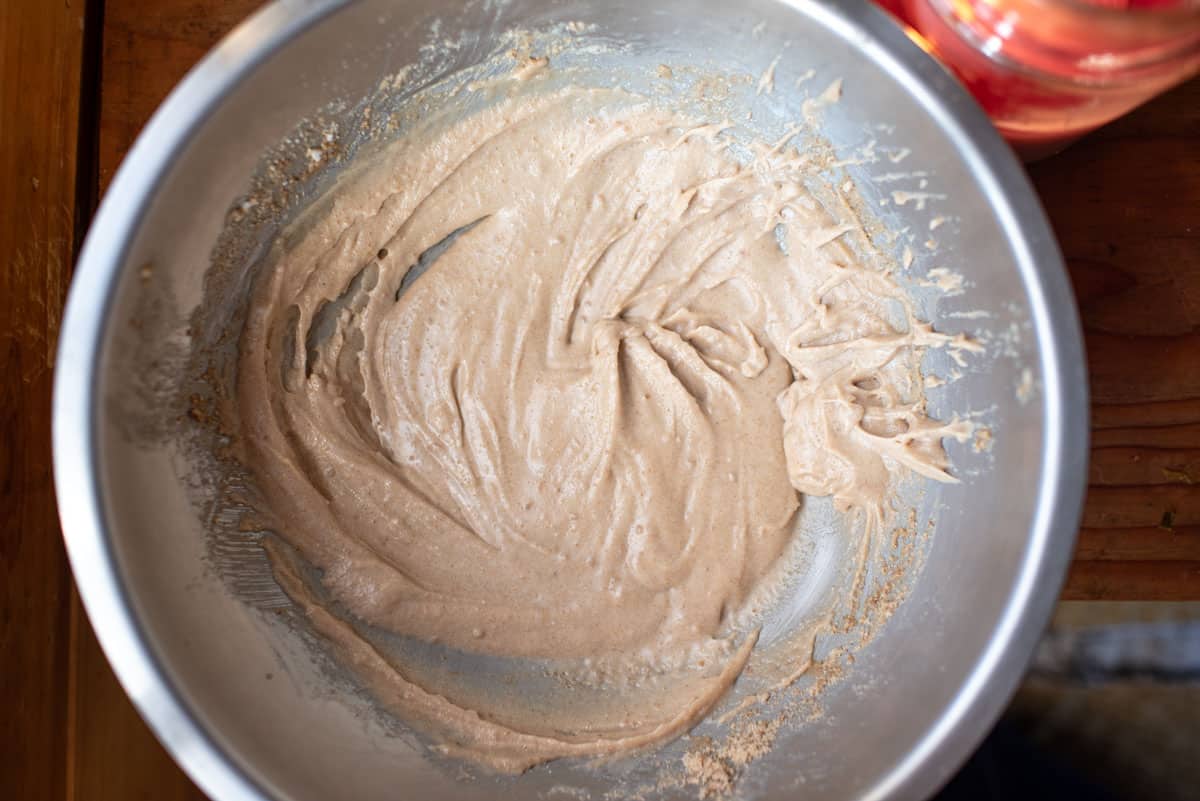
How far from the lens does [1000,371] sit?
1.32 m

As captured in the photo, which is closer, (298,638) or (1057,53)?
(1057,53)

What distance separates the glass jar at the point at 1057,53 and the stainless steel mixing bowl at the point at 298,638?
0.38 ft

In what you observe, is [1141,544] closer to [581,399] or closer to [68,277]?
[581,399]

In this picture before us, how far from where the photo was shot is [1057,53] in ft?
3.86

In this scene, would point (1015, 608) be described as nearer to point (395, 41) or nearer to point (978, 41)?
point (978, 41)

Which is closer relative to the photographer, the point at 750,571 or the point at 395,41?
the point at 395,41

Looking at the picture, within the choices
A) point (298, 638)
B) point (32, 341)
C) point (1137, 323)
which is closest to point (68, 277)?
point (32, 341)

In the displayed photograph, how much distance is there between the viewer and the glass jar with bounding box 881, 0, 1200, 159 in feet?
3.59

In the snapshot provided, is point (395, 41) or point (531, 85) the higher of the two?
point (395, 41)

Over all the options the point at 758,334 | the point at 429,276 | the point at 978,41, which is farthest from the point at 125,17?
the point at 978,41

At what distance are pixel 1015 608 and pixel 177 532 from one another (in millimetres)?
1242

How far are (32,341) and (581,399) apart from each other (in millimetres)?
947

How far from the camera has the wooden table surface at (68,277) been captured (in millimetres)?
1461

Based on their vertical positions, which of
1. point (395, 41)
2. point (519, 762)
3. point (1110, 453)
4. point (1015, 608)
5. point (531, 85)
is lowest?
point (1110, 453)
